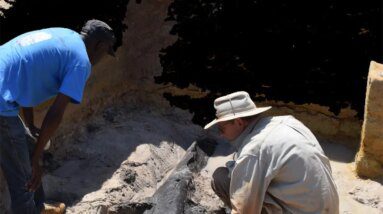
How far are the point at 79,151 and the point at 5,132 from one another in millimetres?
1684

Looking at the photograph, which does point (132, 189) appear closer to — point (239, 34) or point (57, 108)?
point (57, 108)

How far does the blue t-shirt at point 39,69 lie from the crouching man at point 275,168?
0.89 metres

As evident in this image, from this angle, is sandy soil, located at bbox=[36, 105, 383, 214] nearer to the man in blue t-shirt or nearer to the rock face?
the rock face

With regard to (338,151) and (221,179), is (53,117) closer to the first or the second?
(221,179)

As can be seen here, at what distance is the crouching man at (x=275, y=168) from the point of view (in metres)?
3.62

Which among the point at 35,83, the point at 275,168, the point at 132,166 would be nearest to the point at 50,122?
the point at 35,83

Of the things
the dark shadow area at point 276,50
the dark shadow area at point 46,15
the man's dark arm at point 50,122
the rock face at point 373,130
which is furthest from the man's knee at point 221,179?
the dark shadow area at point 276,50

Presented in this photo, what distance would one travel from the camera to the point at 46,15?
18.6ft

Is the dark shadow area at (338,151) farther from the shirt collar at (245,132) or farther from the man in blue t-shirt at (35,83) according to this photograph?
the man in blue t-shirt at (35,83)

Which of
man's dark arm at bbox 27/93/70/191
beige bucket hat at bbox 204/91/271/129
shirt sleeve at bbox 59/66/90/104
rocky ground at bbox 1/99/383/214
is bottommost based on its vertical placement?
rocky ground at bbox 1/99/383/214

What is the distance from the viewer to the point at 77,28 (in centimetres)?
576

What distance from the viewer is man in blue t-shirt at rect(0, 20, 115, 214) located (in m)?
3.95

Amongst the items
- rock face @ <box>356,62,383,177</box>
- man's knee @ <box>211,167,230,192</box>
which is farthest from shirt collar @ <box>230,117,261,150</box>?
rock face @ <box>356,62,383,177</box>

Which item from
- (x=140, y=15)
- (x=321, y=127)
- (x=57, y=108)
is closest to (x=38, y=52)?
(x=57, y=108)
